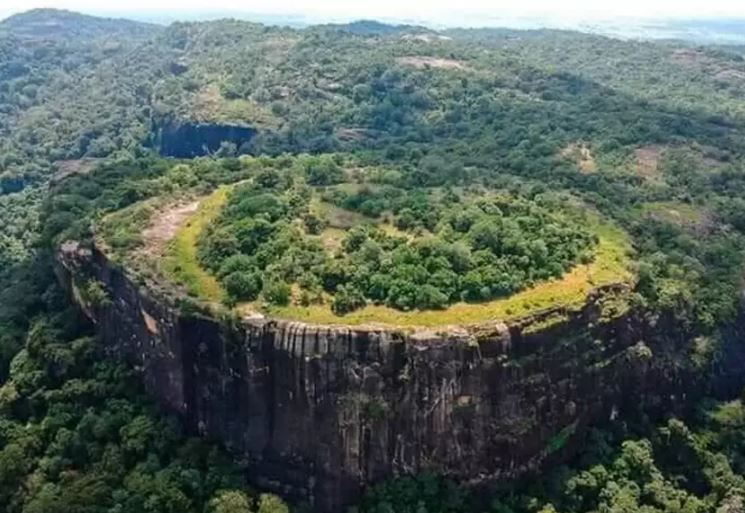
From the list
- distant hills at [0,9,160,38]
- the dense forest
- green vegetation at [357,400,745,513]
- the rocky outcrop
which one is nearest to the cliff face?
green vegetation at [357,400,745,513]

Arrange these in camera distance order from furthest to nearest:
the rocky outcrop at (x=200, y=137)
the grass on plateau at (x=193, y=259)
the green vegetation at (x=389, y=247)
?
1. the rocky outcrop at (x=200, y=137)
2. the grass on plateau at (x=193, y=259)
3. the green vegetation at (x=389, y=247)

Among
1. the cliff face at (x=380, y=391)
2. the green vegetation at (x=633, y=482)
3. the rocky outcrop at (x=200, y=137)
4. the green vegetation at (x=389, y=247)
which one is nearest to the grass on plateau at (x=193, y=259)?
the green vegetation at (x=389, y=247)

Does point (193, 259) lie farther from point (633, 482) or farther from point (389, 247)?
point (633, 482)

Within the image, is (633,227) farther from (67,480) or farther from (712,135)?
(67,480)

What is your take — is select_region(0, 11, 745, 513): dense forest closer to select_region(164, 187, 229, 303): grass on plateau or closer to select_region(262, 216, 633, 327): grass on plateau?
select_region(262, 216, 633, 327): grass on plateau

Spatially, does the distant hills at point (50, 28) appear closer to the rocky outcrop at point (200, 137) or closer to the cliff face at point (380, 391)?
the rocky outcrop at point (200, 137)

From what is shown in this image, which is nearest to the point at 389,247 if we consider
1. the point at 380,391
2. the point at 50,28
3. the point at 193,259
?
the point at 380,391

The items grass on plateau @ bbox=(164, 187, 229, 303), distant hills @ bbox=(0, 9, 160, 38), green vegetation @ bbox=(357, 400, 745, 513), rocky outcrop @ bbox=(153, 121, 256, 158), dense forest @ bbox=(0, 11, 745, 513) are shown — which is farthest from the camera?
distant hills @ bbox=(0, 9, 160, 38)
